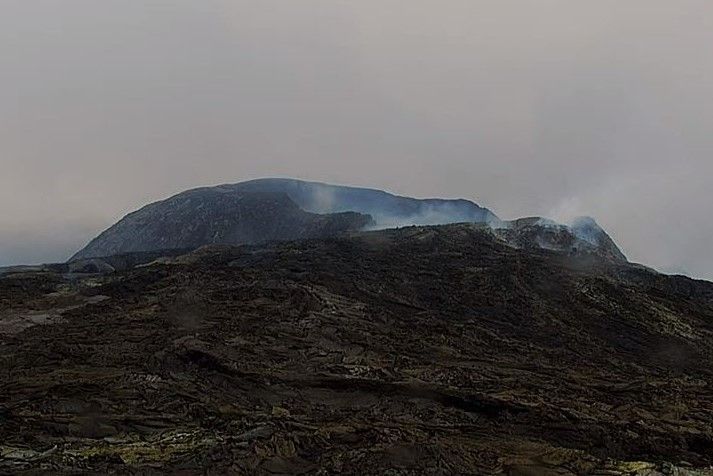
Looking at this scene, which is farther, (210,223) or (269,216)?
(210,223)

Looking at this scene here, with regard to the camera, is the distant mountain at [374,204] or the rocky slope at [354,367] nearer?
the rocky slope at [354,367]

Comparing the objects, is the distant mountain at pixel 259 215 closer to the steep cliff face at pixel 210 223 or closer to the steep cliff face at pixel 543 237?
the steep cliff face at pixel 210 223

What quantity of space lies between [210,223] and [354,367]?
233ft

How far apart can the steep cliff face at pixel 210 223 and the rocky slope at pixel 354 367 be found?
38.7 meters

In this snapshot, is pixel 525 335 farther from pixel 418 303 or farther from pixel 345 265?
pixel 345 265

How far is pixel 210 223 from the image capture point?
9244 cm

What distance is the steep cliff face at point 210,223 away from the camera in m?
87.8

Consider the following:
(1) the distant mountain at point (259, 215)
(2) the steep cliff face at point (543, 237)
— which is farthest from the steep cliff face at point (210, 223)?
(2) the steep cliff face at point (543, 237)

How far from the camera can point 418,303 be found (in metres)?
37.8

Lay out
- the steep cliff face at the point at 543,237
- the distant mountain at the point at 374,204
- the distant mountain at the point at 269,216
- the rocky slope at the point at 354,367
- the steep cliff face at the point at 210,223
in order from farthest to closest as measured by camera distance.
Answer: the distant mountain at the point at 374,204 < the steep cliff face at the point at 210,223 < the distant mountain at the point at 269,216 < the steep cliff face at the point at 543,237 < the rocky slope at the point at 354,367

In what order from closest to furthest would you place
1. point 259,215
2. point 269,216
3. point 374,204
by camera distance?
point 269,216
point 259,215
point 374,204

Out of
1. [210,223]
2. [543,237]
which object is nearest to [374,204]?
[210,223]

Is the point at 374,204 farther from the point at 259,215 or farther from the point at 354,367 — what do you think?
the point at 354,367

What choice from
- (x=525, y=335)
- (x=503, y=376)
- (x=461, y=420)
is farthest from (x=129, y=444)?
(x=525, y=335)
